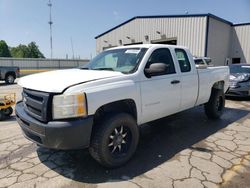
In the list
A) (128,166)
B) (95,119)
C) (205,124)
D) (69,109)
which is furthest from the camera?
(205,124)

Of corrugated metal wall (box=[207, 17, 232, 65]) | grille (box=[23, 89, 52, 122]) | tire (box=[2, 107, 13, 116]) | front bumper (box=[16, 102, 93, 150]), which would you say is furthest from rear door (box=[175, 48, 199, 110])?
corrugated metal wall (box=[207, 17, 232, 65])

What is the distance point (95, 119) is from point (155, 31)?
58.8ft

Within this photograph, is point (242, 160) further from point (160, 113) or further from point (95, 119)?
point (95, 119)

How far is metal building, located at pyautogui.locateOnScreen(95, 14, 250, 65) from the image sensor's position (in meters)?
16.7

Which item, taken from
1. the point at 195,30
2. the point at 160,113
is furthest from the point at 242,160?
the point at 195,30

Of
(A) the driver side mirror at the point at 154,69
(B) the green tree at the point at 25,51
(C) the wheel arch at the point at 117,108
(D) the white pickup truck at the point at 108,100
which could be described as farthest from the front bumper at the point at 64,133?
(B) the green tree at the point at 25,51

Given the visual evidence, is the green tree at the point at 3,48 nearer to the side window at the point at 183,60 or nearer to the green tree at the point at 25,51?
the green tree at the point at 25,51

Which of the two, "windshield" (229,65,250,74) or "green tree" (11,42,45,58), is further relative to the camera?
"green tree" (11,42,45,58)

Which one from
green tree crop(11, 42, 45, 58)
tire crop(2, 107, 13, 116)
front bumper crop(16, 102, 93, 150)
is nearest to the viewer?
front bumper crop(16, 102, 93, 150)

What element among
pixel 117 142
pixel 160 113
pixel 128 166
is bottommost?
pixel 128 166

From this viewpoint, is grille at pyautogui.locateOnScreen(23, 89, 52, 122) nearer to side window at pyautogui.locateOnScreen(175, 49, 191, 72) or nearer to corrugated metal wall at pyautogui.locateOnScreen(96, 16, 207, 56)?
side window at pyautogui.locateOnScreen(175, 49, 191, 72)

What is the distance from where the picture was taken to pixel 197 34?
16.8 metres

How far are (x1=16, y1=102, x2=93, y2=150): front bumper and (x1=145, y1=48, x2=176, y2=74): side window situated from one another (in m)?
1.87

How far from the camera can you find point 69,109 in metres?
2.88
